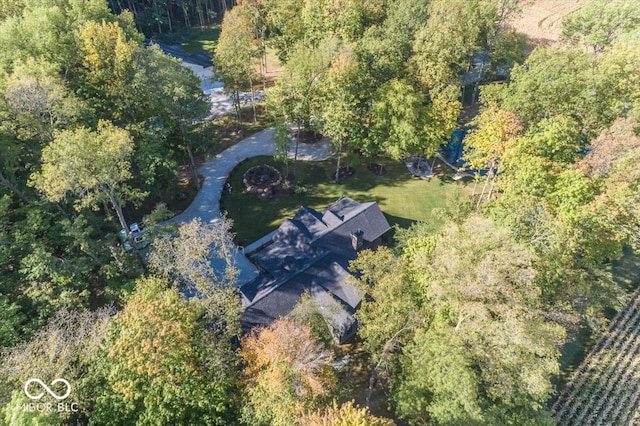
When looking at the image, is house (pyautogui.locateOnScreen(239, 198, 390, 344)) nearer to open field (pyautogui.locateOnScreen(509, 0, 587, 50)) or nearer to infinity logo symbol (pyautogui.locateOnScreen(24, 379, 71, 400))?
infinity logo symbol (pyautogui.locateOnScreen(24, 379, 71, 400))

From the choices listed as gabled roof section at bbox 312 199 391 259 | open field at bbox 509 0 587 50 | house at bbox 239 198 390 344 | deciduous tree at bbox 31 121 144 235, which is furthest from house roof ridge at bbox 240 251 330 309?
open field at bbox 509 0 587 50

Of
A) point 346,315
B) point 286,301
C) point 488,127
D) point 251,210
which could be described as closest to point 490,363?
point 346,315

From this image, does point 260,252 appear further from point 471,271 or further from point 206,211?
point 471,271

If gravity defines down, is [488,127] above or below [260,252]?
above

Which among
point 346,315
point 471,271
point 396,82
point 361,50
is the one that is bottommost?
point 346,315

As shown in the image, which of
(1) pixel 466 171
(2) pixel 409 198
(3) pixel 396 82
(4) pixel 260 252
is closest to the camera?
(4) pixel 260 252

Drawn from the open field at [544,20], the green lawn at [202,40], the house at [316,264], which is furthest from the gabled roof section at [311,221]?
the open field at [544,20]

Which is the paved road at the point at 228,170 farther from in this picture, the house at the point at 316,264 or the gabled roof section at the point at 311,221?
the gabled roof section at the point at 311,221
